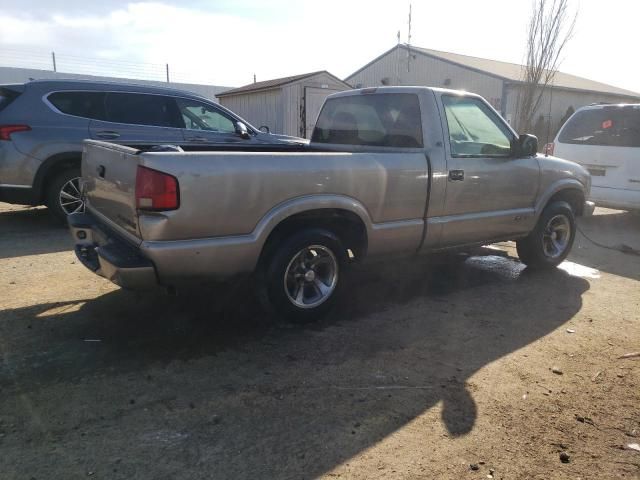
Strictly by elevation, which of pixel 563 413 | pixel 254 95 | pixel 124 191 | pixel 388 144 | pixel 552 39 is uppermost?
pixel 552 39

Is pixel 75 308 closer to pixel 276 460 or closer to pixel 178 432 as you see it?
pixel 178 432

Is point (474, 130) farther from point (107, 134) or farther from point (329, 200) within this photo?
point (107, 134)

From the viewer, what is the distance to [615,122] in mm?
8125

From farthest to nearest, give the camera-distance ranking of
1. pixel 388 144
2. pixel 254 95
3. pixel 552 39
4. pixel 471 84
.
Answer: pixel 471 84 < pixel 254 95 < pixel 552 39 < pixel 388 144

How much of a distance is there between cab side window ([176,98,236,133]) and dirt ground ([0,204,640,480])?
328cm

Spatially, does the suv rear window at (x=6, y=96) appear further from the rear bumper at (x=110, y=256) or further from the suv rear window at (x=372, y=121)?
the suv rear window at (x=372, y=121)

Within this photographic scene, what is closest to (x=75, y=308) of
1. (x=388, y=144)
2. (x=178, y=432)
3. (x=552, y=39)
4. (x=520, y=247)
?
(x=178, y=432)

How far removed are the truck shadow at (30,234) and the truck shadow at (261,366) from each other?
1.98 m

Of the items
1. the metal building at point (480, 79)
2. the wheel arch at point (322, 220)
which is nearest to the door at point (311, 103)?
the metal building at point (480, 79)

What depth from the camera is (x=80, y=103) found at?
6.77 metres

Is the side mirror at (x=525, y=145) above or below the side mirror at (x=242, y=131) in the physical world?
below

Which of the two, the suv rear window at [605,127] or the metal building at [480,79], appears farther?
the metal building at [480,79]

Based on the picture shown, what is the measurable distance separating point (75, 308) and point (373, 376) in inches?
102

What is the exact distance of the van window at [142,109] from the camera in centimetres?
702
